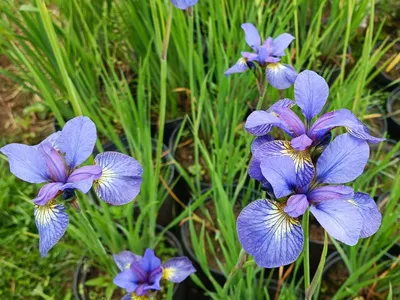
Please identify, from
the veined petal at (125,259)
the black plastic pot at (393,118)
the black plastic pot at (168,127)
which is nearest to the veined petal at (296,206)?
the veined petal at (125,259)

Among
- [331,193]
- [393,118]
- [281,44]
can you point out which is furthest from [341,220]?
[393,118]

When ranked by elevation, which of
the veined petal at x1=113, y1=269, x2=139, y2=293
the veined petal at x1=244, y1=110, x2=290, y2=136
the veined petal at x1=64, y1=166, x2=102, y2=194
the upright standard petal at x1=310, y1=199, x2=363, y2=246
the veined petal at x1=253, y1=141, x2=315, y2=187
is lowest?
the veined petal at x1=113, y1=269, x2=139, y2=293

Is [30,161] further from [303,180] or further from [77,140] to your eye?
[303,180]

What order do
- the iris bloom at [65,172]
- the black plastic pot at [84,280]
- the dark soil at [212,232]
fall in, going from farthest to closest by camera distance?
the dark soil at [212,232], the black plastic pot at [84,280], the iris bloom at [65,172]

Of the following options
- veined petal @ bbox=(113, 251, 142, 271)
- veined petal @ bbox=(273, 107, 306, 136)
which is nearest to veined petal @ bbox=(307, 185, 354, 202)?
veined petal @ bbox=(273, 107, 306, 136)

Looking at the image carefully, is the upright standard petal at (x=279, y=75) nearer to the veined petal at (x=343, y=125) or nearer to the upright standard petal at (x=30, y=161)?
the veined petal at (x=343, y=125)

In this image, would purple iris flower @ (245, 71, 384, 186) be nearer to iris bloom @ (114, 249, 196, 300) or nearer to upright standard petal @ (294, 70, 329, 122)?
upright standard petal @ (294, 70, 329, 122)

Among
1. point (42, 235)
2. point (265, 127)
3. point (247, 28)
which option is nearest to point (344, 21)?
point (247, 28)
